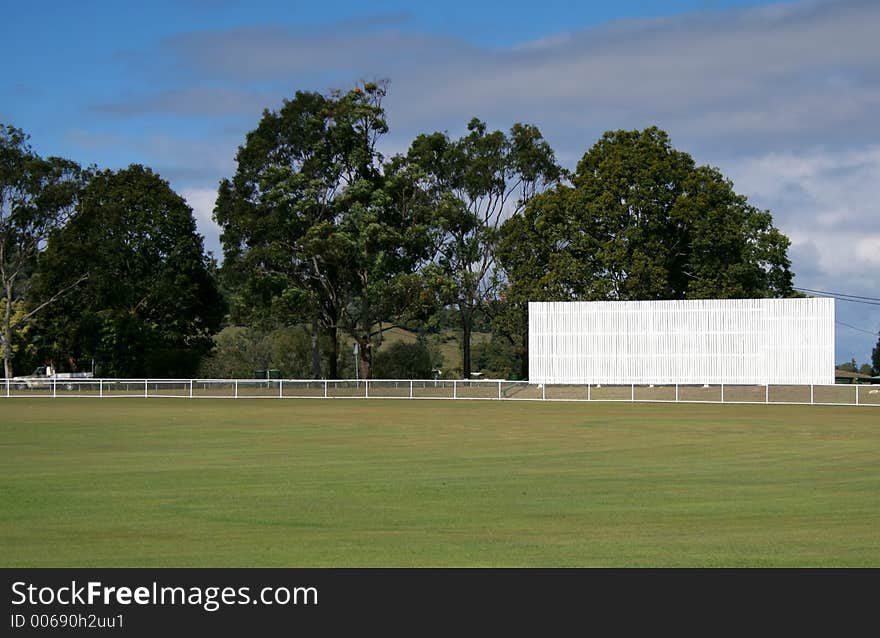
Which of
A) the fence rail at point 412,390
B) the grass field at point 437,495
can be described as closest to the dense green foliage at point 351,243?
the fence rail at point 412,390

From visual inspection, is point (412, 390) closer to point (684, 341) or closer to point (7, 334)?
point (684, 341)

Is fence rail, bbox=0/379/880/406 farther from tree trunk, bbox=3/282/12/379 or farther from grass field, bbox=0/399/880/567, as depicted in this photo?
grass field, bbox=0/399/880/567

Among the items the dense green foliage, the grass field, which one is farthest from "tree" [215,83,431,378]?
the grass field

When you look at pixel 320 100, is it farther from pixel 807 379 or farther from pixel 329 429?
pixel 329 429

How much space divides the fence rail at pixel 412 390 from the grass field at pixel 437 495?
2239cm

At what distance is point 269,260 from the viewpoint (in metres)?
74.2

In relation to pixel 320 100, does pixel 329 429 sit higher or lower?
lower

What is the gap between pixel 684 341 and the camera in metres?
61.8

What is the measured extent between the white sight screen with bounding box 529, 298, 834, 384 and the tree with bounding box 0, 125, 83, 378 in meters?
35.0

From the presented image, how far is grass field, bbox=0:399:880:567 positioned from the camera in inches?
465

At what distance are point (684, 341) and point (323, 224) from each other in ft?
78.1

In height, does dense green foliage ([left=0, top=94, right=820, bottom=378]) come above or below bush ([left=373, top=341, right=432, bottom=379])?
above
